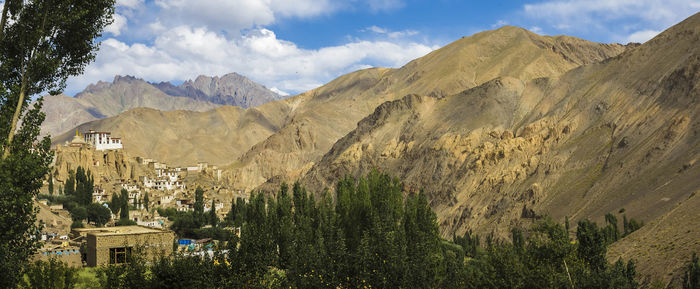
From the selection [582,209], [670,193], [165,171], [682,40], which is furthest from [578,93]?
[165,171]

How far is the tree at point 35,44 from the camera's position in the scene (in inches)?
613

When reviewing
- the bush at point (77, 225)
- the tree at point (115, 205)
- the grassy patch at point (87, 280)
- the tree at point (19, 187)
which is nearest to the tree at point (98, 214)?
the tree at point (115, 205)

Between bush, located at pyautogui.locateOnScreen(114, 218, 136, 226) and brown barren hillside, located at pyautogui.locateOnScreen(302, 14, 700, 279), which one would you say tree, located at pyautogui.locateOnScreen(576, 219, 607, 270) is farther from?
bush, located at pyautogui.locateOnScreen(114, 218, 136, 226)

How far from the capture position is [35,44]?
53.0ft

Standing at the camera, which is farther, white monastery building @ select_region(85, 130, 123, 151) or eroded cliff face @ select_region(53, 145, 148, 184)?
white monastery building @ select_region(85, 130, 123, 151)

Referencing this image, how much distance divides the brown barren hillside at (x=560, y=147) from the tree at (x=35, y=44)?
4355cm

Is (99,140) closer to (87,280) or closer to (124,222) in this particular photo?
(124,222)

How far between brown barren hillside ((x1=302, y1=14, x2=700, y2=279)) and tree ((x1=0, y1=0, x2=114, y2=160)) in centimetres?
4355

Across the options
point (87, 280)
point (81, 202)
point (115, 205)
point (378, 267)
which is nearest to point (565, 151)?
point (115, 205)

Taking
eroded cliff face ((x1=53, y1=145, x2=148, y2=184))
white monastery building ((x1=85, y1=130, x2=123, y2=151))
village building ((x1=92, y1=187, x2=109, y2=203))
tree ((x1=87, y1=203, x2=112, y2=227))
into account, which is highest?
white monastery building ((x1=85, y1=130, x2=123, y2=151))

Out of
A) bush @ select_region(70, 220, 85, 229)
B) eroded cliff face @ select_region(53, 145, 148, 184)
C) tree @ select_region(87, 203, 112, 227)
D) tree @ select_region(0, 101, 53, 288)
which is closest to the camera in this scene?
tree @ select_region(0, 101, 53, 288)

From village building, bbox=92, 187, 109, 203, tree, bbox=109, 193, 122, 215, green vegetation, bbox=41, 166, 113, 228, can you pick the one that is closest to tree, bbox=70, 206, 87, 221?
green vegetation, bbox=41, 166, 113, 228

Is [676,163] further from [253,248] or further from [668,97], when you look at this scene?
[253,248]

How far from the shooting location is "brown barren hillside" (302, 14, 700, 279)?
76688mm
